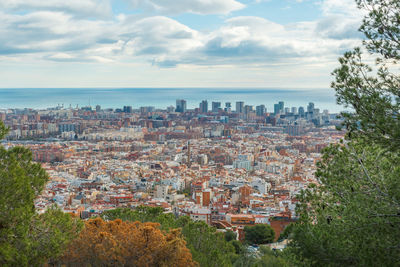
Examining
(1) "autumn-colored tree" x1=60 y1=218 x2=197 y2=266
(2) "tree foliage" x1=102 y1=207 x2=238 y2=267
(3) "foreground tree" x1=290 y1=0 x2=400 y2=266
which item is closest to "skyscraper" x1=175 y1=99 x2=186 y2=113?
(2) "tree foliage" x1=102 y1=207 x2=238 y2=267

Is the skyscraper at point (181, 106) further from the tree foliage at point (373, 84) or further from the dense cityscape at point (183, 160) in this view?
the tree foliage at point (373, 84)

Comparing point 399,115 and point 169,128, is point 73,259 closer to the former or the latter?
point 399,115

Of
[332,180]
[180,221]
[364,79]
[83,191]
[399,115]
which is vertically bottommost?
[83,191]

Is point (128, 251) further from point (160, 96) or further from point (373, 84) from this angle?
point (160, 96)

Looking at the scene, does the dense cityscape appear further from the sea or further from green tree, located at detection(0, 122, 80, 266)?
the sea

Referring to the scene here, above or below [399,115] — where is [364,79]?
above

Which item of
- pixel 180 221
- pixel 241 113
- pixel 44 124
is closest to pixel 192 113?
pixel 241 113

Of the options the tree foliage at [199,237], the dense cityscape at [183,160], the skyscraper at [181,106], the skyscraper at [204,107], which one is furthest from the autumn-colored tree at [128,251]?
the skyscraper at [204,107]
